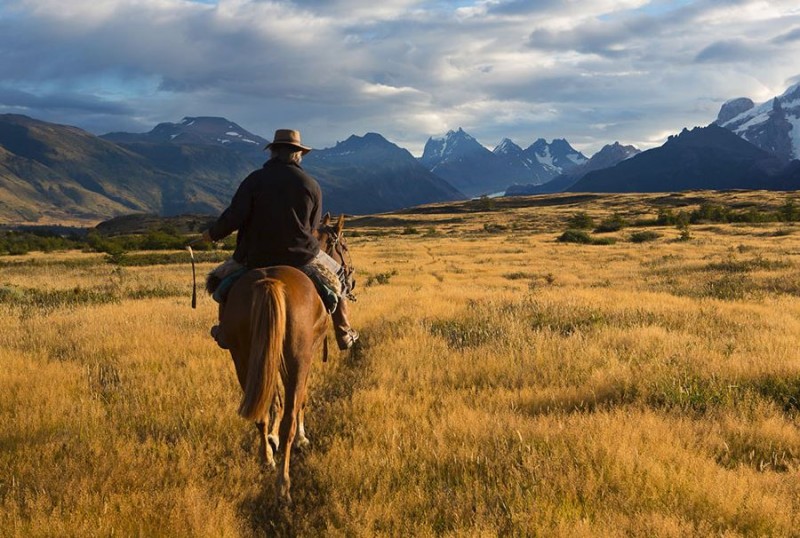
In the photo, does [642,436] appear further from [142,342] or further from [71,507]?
[142,342]

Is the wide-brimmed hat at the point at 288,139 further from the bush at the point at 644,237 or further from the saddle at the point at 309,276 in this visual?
the bush at the point at 644,237

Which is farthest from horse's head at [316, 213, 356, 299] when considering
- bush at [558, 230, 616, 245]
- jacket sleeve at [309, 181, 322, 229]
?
bush at [558, 230, 616, 245]

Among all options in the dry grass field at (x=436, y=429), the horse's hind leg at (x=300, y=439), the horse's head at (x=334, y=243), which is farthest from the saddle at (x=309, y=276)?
the dry grass field at (x=436, y=429)

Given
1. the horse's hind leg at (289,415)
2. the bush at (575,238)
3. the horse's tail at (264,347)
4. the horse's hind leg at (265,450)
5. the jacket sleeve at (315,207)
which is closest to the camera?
the horse's tail at (264,347)

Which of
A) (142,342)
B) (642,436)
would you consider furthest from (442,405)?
(142,342)

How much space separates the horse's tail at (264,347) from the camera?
4672mm

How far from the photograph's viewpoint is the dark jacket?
5895 mm

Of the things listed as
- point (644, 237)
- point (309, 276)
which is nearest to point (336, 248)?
point (309, 276)

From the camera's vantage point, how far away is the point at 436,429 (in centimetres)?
562

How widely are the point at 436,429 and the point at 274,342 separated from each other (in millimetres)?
1996

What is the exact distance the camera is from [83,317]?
12281 mm

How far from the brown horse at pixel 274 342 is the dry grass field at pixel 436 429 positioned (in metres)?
0.41

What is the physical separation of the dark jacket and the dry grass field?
77.4 inches

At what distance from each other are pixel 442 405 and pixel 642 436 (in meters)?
2.31
